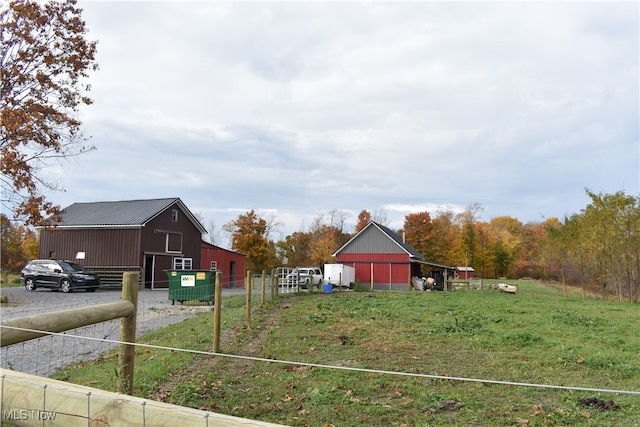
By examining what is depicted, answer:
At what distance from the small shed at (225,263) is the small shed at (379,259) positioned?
9090mm

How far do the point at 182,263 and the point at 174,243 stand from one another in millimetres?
1628

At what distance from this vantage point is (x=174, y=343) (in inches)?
381

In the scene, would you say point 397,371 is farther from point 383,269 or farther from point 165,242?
point 383,269

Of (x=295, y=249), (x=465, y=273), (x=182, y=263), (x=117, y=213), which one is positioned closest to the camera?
(x=117, y=213)

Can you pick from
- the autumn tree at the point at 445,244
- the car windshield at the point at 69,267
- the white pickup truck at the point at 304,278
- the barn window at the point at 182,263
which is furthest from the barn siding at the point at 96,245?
the autumn tree at the point at 445,244

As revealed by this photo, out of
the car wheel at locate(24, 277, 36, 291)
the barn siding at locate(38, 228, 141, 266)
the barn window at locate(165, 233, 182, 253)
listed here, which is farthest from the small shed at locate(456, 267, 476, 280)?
the car wheel at locate(24, 277, 36, 291)

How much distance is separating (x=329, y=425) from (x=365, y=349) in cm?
427

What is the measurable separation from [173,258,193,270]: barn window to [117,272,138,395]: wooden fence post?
31483mm

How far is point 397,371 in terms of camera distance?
7.36 meters

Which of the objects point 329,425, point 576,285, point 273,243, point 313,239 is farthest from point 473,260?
point 329,425

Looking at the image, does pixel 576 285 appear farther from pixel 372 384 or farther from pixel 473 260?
pixel 473 260

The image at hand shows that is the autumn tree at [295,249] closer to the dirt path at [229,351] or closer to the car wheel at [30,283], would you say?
the car wheel at [30,283]

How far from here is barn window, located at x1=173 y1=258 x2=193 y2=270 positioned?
35.5 m

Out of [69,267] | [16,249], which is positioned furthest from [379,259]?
[16,249]
